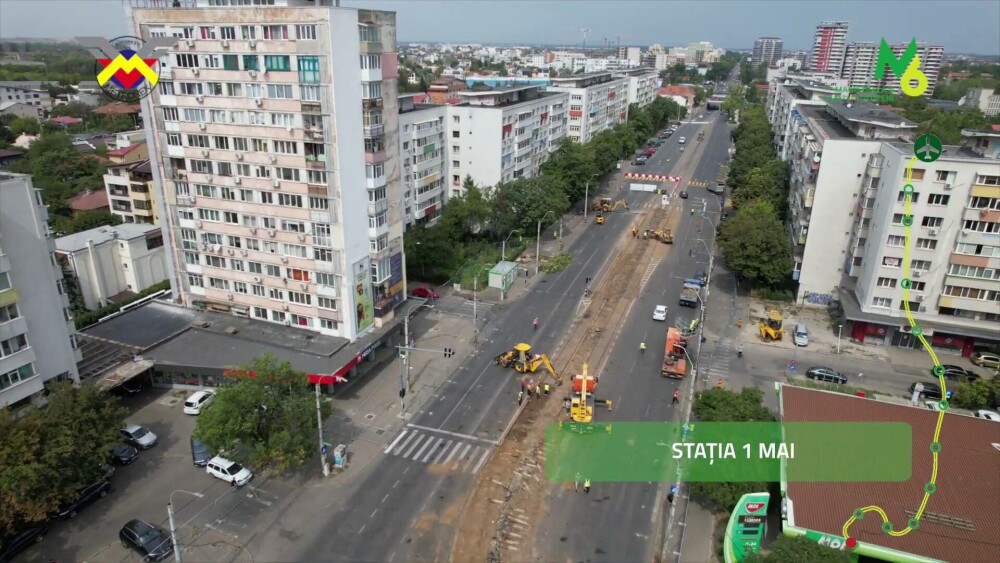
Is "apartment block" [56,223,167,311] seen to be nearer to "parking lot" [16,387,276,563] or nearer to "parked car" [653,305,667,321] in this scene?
"parking lot" [16,387,276,563]

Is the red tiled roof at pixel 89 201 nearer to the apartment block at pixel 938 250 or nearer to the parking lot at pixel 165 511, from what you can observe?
the parking lot at pixel 165 511

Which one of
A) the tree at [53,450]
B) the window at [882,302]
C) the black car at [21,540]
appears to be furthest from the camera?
the window at [882,302]

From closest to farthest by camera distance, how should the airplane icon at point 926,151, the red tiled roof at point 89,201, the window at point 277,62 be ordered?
the airplane icon at point 926,151 < the window at point 277,62 < the red tiled roof at point 89,201

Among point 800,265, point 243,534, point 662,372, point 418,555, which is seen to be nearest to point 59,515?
point 243,534

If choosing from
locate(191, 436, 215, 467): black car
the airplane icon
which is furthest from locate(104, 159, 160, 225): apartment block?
the airplane icon

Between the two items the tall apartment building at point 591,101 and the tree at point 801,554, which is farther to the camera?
the tall apartment building at point 591,101

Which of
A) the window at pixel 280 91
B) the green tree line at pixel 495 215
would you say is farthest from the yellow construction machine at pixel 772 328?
the window at pixel 280 91

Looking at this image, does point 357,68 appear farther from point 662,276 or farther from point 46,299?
point 662,276
